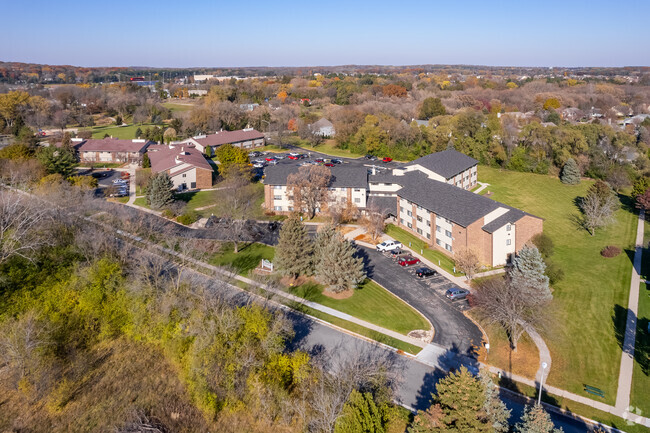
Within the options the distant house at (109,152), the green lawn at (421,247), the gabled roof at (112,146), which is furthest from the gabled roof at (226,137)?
the green lawn at (421,247)

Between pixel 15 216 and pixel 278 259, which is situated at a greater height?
pixel 15 216

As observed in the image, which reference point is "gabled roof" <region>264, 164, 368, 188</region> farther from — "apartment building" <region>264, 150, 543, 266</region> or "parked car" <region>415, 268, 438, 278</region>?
"parked car" <region>415, 268, 438, 278</region>

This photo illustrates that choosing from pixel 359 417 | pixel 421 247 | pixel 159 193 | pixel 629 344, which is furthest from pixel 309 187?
pixel 359 417

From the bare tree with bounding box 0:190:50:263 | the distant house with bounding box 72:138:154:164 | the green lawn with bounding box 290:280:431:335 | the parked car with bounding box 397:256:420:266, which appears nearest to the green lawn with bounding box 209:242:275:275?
the green lawn with bounding box 290:280:431:335

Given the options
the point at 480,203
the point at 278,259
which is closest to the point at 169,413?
the point at 278,259

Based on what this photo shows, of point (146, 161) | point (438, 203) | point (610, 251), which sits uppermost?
point (146, 161)

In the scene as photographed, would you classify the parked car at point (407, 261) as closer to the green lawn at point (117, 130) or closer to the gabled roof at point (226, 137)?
the gabled roof at point (226, 137)

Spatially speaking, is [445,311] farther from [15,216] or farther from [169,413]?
[15,216]

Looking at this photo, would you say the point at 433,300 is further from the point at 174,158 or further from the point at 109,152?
the point at 109,152
